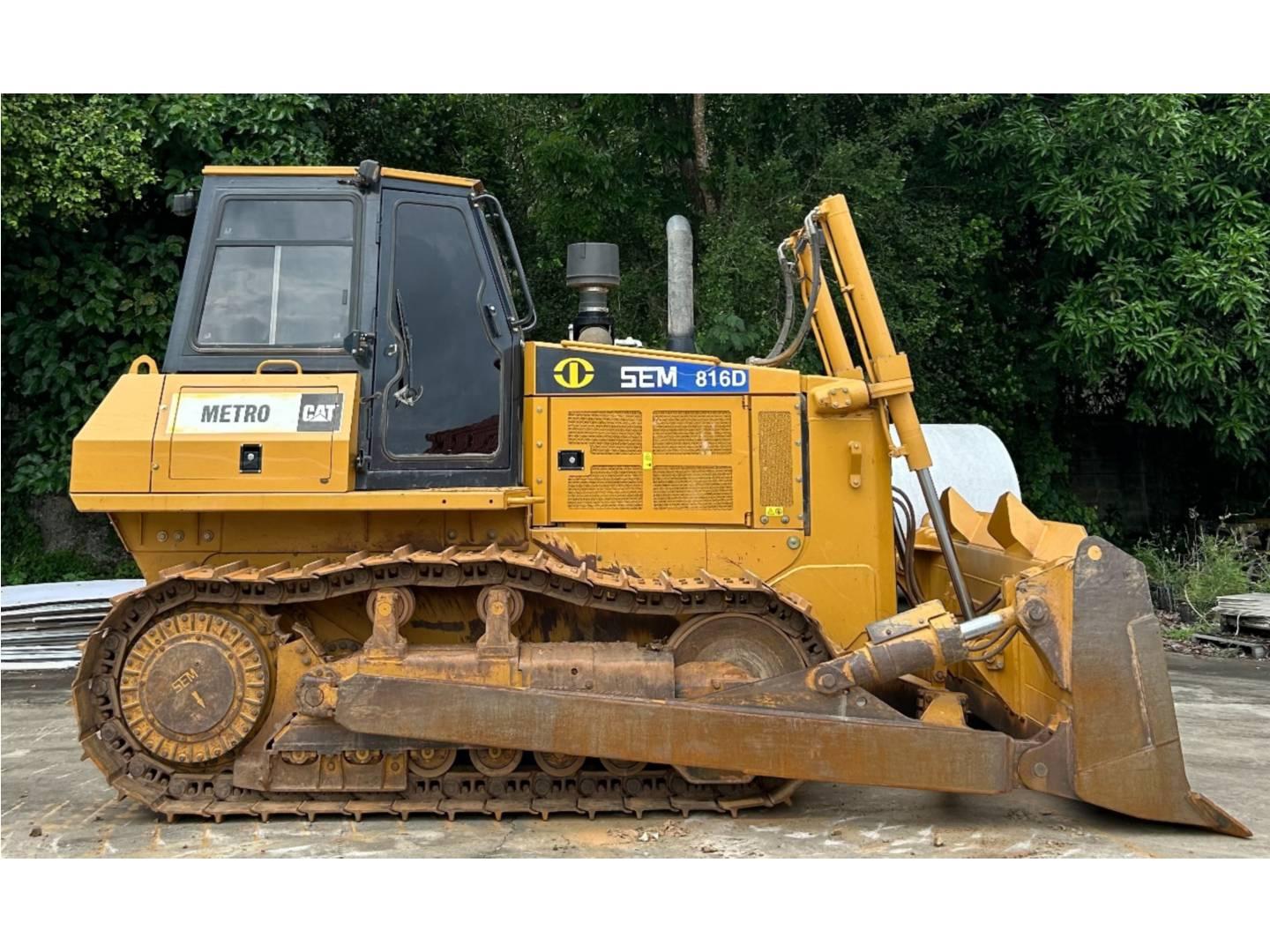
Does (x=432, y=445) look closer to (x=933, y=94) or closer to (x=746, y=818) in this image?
(x=746, y=818)

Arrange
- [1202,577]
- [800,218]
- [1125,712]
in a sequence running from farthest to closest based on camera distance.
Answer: [1202,577] < [800,218] < [1125,712]

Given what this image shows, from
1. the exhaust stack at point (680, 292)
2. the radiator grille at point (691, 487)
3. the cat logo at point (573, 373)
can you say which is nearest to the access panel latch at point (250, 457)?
the cat logo at point (573, 373)

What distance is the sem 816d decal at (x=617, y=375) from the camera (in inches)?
247

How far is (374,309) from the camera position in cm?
599

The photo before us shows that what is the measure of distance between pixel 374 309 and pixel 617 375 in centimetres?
136

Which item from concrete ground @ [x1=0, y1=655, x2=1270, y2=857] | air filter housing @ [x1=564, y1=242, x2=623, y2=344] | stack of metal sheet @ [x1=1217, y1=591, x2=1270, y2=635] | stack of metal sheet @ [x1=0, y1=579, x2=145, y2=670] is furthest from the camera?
stack of metal sheet @ [x1=1217, y1=591, x2=1270, y2=635]

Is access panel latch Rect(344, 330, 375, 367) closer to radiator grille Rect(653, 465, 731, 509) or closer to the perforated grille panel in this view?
the perforated grille panel

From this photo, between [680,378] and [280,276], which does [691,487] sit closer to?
[680,378]

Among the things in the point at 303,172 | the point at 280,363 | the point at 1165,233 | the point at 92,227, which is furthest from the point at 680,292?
the point at 92,227

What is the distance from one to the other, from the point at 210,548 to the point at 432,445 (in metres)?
1.30

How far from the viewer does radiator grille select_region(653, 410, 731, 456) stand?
6301mm

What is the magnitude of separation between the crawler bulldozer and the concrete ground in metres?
0.16

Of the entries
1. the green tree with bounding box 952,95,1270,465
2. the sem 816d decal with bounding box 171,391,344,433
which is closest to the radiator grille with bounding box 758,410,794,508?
the sem 816d decal with bounding box 171,391,344,433

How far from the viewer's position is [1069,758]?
17.8 ft
